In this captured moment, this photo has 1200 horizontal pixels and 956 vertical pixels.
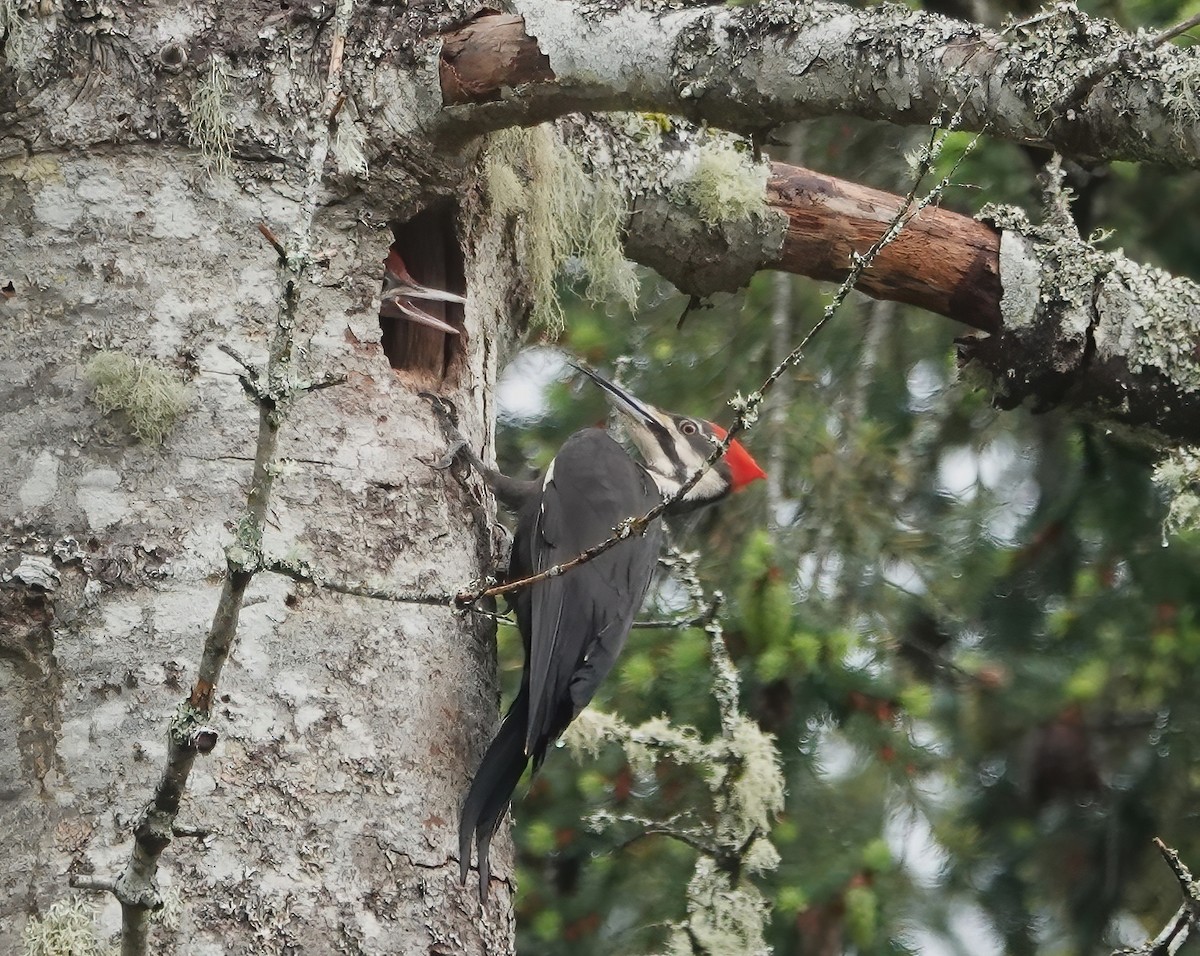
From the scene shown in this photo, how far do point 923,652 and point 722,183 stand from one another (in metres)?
1.72

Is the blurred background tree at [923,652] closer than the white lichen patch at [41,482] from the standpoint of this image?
No

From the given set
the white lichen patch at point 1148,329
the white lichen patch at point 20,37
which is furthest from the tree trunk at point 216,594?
the white lichen patch at point 1148,329

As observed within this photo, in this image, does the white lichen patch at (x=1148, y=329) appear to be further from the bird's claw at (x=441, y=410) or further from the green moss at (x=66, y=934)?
the green moss at (x=66, y=934)

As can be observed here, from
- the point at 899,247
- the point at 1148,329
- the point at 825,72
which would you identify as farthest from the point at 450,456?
the point at 1148,329

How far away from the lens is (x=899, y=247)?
3.31 metres

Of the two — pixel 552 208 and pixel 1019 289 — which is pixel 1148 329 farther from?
pixel 552 208

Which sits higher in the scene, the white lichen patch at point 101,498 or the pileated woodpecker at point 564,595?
the white lichen patch at point 101,498

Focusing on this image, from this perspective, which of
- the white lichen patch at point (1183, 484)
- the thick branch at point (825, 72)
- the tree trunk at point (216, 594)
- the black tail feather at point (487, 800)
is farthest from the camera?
the white lichen patch at point (1183, 484)

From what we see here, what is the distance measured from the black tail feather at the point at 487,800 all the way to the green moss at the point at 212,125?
1.09 m

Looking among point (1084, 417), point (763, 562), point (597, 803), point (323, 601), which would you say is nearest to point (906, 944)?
point (597, 803)

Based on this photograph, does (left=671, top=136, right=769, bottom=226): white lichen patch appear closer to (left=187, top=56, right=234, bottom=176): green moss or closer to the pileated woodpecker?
the pileated woodpecker

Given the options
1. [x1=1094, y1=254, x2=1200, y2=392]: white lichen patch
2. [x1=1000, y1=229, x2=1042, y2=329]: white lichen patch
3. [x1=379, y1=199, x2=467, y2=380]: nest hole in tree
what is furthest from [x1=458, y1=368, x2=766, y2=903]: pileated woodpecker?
[x1=1094, y1=254, x2=1200, y2=392]: white lichen patch

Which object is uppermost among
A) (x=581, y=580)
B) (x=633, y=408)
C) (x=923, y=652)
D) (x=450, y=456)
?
(x=450, y=456)

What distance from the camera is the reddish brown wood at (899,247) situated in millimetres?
3334
